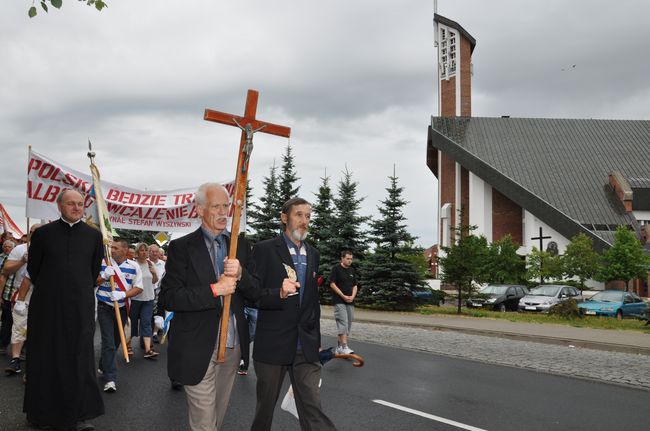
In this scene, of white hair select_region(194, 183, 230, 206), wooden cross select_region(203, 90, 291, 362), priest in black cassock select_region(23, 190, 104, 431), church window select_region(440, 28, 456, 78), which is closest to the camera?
white hair select_region(194, 183, 230, 206)

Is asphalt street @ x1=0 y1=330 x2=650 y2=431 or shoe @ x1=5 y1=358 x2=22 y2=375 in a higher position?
shoe @ x1=5 y1=358 x2=22 y2=375

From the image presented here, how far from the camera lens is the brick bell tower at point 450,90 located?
2208 inches

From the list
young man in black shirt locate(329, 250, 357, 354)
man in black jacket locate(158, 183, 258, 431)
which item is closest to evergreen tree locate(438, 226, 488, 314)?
young man in black shirt locate(329, 250, 357, 354)

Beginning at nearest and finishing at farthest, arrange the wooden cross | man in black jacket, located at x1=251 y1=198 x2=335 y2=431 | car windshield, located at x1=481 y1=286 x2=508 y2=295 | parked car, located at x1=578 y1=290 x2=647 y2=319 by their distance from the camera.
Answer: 1. the wooden cross
2. man in black jacket, located at x1=251 y1=198 x2=335 y2=431
3. parked car, located at x1=578 y1=290 x2=647 y2=319
4. car windshield, located at x1=481 y1=286 x2=508 y2=295

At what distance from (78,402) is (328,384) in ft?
11.7

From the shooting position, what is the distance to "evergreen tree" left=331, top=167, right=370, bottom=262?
94.3 ft

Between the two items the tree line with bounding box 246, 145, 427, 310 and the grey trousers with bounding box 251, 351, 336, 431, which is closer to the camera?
the grey trousers with bounding box 251, 351, 336, 431

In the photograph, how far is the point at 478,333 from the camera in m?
15.6

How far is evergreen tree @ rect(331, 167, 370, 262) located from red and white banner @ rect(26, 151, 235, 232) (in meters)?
A: 18.7

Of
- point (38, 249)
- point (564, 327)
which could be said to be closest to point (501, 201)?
point (564, 327)

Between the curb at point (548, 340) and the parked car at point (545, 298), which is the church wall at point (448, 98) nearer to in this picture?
the parked car at point (545, 298)

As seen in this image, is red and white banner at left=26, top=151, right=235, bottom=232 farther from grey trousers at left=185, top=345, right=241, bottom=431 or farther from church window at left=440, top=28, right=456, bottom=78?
church window at left=440, top=28, right=456, bottom=78

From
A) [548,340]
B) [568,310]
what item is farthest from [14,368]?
[568,310]

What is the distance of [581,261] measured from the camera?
34781mm
